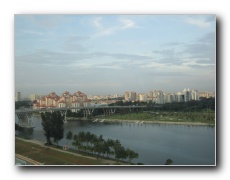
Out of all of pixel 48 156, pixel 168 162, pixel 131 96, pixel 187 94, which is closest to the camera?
pixel 168 162

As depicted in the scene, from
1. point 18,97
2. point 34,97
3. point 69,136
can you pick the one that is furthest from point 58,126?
point 18,97

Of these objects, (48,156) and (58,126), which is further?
(58,126)

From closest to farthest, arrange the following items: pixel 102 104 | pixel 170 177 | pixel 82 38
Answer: pixel 170 177
pixel 82 38
pixel 102 104

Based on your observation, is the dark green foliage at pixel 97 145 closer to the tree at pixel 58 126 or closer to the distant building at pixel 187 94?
the tree at pixel 58 126

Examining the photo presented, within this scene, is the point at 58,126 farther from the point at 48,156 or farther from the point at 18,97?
the point at 18,97

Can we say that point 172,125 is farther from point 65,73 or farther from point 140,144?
point 65,73

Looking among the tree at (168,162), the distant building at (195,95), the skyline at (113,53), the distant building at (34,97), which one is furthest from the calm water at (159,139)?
the skyline at (113,53)
